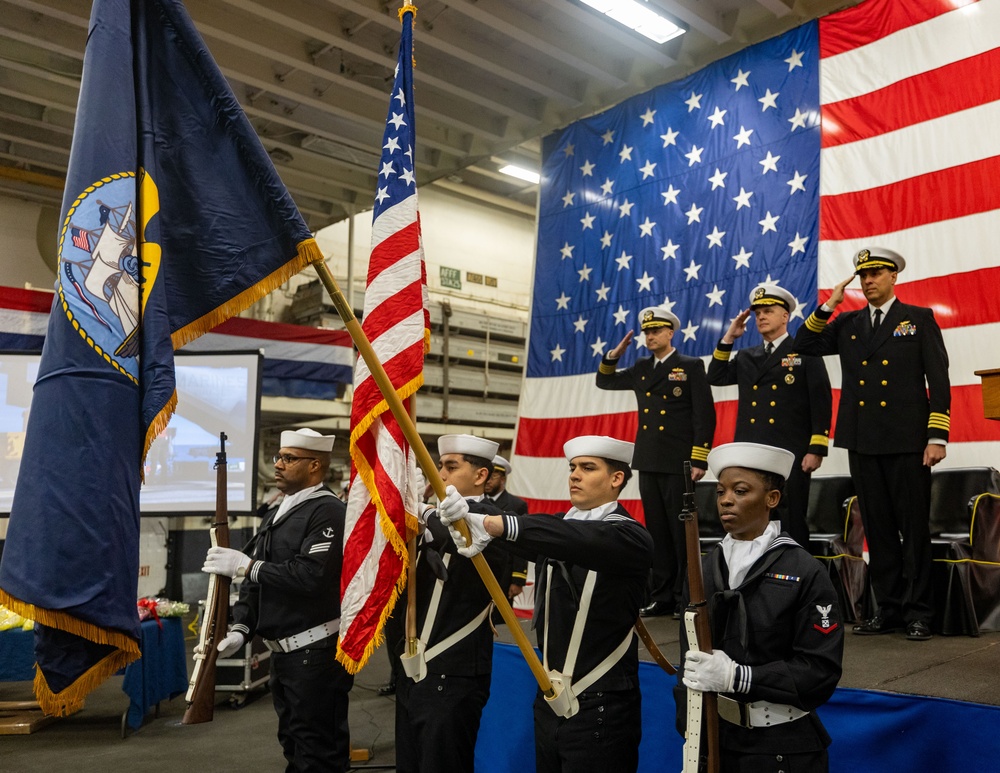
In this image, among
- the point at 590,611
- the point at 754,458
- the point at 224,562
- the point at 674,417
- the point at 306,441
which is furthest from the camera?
the point at 674,417

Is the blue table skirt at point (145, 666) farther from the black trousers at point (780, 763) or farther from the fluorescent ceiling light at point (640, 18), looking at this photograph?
the fluorescent ceiling light at point (640, 18)

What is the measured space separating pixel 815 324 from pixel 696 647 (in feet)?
9.29

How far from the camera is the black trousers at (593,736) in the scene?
2.67 metres

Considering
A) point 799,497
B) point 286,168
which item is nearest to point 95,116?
point 799,497

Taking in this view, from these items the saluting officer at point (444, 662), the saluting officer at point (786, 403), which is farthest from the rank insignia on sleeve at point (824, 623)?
the saluting officer at point (786, 403)

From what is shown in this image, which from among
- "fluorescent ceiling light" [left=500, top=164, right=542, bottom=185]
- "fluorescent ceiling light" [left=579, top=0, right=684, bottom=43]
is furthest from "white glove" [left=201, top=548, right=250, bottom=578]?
"fluorescent ceiling light" [left=500, top=164, right=542, bottom=185]

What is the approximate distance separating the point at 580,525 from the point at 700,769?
72 centimetres

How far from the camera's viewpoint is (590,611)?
2.78m

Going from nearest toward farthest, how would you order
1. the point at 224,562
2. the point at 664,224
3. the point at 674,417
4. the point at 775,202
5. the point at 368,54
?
the point at 224,562
the point at 674,417
the point at 775,202
the point at 368,54
the point at 664,224

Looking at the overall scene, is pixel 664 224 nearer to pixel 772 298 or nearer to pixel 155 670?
pixel 772 298

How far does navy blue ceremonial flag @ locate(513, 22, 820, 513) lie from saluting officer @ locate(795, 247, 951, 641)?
2.09 meters

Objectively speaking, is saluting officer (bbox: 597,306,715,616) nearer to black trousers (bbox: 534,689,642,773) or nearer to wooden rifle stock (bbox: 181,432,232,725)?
black trousers (bbox: 534,689,642,773)

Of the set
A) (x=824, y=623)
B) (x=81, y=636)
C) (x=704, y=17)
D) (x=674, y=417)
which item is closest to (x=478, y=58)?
(x=704, y=17)

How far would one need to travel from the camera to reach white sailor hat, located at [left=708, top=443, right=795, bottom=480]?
2.51 m
